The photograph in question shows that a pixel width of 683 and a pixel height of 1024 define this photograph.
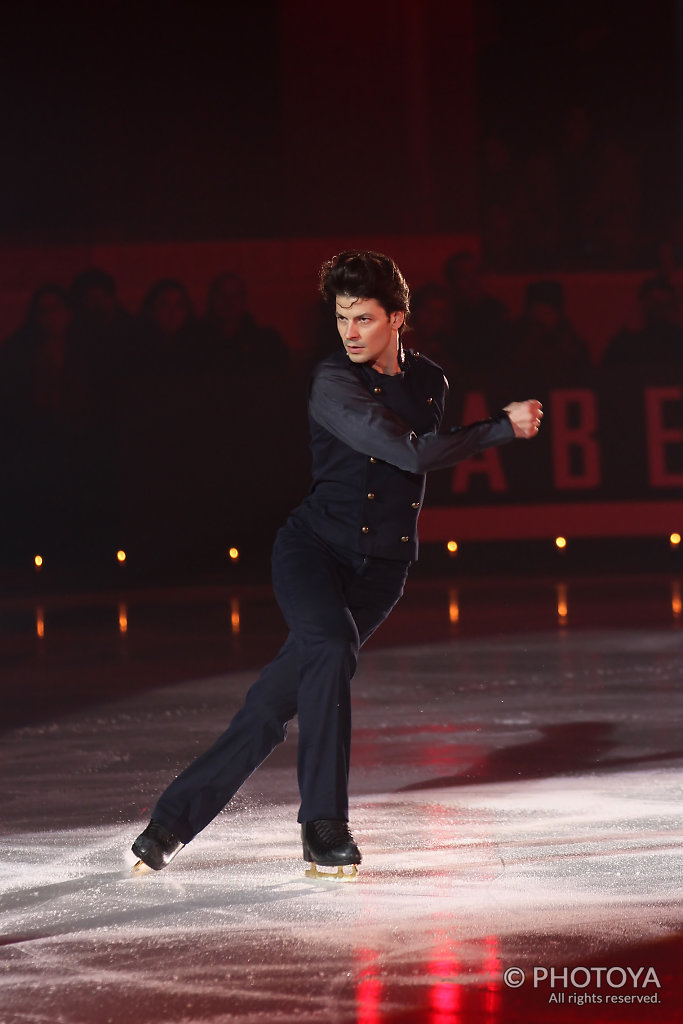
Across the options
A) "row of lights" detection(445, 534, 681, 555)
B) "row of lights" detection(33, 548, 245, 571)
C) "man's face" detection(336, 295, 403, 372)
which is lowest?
"row of lights" detection(445, 534, 681, 555)

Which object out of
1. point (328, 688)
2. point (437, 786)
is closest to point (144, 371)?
point (437, 786)

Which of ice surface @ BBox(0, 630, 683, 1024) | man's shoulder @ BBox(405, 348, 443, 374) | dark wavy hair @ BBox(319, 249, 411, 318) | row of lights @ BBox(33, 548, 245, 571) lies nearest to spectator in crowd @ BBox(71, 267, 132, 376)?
row of lights @ BBox(33, 548, 245, 571)

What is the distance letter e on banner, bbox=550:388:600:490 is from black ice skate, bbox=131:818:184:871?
9.52 meters

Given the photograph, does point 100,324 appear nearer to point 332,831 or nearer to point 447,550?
point 447,550

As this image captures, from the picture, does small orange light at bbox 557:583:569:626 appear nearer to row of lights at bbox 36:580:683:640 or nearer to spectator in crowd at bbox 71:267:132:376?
row of lights at bbox 36:580:683:640

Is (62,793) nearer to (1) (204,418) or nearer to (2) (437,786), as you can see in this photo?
(2) (437,786)

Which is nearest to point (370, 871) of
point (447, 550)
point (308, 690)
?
point (308, 690)

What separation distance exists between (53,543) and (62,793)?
835 centimetres

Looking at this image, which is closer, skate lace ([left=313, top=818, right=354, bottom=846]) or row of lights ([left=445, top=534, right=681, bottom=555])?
skate lace ([left=313, top=818, right=354, bottom=846])

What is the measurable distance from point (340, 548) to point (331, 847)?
0.66 metres

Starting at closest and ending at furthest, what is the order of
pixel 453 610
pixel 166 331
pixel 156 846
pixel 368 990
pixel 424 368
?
pixel 368 990 < pixel 156 846 < pixel 424 368 < pixel 453 610 < pixel 166 331

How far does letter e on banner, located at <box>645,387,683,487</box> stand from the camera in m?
12.7

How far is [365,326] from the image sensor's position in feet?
11.5

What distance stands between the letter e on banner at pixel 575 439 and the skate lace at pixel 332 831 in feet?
31.3
